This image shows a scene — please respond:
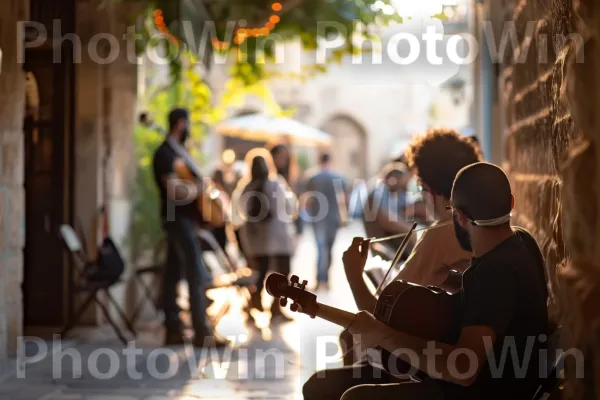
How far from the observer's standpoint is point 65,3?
8258mm

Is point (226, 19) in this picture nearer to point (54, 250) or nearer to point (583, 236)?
point (54, 250)

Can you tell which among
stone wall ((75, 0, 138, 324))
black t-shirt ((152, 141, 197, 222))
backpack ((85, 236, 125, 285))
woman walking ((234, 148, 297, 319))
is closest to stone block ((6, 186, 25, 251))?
backpack ((85, 236, 125, 285))

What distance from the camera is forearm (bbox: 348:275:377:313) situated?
383 cm

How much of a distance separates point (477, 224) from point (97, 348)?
17.7 feet

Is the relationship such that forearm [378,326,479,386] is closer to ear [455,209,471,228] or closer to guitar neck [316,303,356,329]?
guitar neck [316,303,356,329]

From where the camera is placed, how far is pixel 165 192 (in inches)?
318

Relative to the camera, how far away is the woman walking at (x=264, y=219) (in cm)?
995

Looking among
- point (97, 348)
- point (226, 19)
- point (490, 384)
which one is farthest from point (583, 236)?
point (226, 19)

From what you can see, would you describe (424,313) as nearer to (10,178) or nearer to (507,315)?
(507,315)

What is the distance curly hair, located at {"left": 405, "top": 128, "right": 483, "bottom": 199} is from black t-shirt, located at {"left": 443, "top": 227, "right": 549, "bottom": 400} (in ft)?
3.41

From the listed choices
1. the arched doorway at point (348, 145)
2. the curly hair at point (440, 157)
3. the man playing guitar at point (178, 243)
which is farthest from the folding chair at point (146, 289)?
the arched doorway at point (348, 145)

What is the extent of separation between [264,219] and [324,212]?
127 inches

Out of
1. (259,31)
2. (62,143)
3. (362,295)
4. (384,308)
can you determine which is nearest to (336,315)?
(384,308)

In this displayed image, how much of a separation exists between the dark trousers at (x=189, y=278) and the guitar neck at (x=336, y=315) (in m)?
4.89
